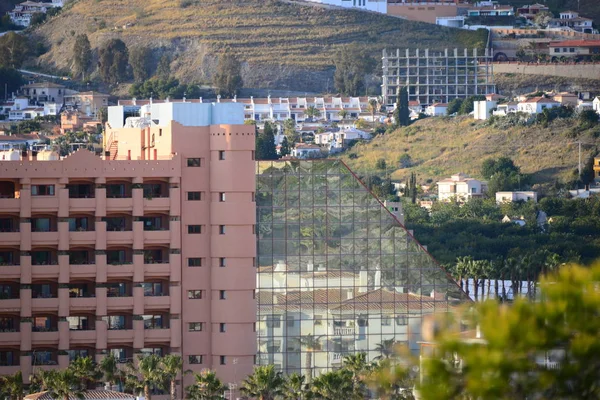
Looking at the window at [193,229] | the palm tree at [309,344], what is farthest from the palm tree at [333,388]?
the window at [193,229]

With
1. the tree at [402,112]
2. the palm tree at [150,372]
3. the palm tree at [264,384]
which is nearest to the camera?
the palm tree at [264,384]

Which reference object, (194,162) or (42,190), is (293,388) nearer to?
(194,162)

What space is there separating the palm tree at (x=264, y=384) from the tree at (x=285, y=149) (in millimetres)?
107935

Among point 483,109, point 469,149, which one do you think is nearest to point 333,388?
point 469,149

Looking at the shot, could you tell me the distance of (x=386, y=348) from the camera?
6862 centimetres

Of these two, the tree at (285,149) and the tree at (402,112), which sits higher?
the tree at (402,112)

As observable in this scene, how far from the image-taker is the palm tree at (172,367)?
63.5 metres

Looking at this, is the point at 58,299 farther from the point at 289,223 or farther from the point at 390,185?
the point at 390,185

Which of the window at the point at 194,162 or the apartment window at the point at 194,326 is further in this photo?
the window at the point at 194,162

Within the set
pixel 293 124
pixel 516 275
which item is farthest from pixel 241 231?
pixel 293 124

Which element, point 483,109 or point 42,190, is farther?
point 483,109

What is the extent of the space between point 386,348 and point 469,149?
111484 mm

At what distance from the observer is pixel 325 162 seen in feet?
230

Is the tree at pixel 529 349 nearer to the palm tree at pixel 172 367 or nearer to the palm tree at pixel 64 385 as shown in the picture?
the palm tree at pixel 64 385
